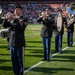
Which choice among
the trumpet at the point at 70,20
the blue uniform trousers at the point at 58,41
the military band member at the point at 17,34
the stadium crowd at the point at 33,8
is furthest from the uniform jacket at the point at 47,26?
the stadium crowd at the point at 33,8

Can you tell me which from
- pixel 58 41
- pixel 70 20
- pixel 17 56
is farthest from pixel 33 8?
pixel 17 56

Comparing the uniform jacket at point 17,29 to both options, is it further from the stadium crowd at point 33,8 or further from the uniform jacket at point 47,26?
the stadium crowd at point 33,8

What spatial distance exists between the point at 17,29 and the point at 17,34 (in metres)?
0.12

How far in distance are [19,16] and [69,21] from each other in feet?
26.6

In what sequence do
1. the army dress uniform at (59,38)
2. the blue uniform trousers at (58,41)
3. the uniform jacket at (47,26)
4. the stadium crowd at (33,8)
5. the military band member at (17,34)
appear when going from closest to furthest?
the military band member at (17,34), the uniform jacket at (47,26), the army dress uniform at (59,38), the blue uniform trousers at (58,41), the stadium crowd at (33,8)

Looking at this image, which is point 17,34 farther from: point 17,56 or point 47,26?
point 47,26

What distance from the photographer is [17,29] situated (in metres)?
6.74

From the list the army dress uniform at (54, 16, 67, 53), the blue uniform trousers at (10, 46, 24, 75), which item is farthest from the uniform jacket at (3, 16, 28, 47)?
the army dress uniform at (54, 16, 67, 53)

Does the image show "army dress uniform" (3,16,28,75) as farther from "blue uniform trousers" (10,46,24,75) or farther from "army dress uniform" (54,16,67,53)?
"army dress uniform" (54,16,67,53)

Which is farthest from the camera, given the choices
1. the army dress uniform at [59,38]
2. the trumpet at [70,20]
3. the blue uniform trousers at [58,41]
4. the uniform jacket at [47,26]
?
the trumpet at [70,20]

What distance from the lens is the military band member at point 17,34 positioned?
21.6ft

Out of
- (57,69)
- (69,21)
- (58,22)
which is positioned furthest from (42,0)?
(57,69)

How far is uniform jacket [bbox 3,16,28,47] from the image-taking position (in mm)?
6598

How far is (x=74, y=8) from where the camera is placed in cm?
1306
